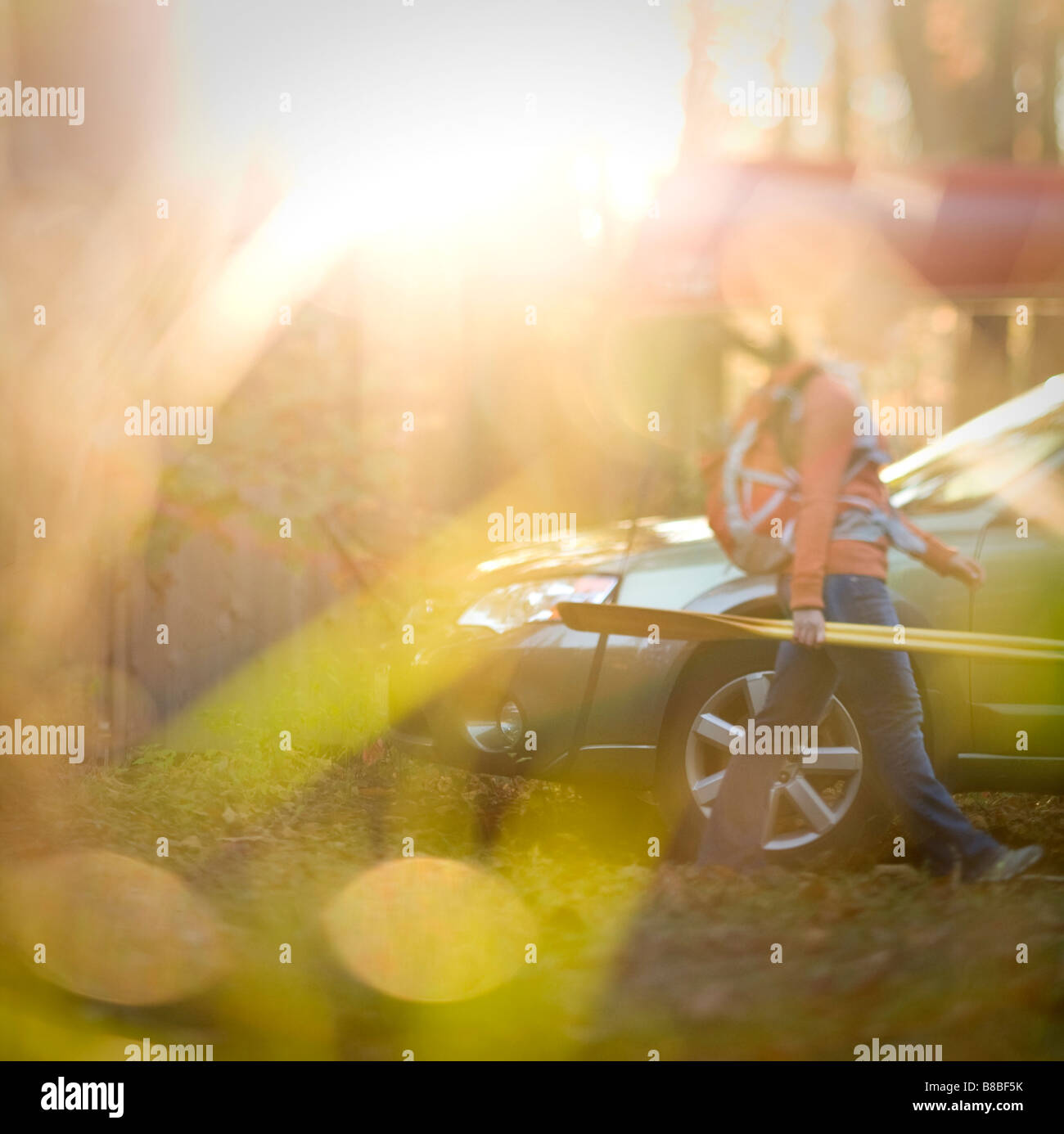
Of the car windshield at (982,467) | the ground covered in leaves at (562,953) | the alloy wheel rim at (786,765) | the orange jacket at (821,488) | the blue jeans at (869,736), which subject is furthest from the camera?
the car windshield at (982,467)

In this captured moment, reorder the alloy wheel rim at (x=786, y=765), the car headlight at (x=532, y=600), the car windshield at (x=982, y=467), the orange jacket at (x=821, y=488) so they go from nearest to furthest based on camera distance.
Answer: the orange jacket at (x=821, y=488)
the alloy wheel rim at (x=786, y=765)
the car windshield at (x=982, y=467)
the car headlight at (x=532, y=600)

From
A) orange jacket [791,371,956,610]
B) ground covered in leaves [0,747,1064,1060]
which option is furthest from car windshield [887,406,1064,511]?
ground covered in leaves [0,747,1064,1060]

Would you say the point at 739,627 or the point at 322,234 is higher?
the point at 322,234

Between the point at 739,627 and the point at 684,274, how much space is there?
3405mm

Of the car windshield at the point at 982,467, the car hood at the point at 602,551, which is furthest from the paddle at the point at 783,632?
the car windshield at the point at 982,467

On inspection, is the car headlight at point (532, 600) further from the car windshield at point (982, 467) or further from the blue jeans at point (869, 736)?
the car windshield at point (982, 467)

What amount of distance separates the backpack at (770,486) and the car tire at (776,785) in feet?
1.59

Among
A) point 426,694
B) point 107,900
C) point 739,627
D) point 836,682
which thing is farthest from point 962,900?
point 107,900

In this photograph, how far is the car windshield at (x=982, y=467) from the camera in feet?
15.1

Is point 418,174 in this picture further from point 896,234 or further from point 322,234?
point 896,234

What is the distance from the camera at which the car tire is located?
4.37m

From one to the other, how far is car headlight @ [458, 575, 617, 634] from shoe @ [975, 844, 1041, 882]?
5.32ft

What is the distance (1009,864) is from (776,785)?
2.58 feet
